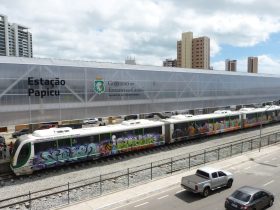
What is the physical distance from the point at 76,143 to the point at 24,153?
4577 mm

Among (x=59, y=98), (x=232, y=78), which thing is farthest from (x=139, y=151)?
(x=232, y=78)

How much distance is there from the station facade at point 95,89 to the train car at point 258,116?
1977 cm

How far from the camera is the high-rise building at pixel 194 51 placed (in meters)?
157

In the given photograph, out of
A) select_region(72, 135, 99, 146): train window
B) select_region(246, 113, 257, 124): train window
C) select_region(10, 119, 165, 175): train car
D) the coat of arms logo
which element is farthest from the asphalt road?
the coat of arms logo

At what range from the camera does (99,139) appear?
26.2 metres

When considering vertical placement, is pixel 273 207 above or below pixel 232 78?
below

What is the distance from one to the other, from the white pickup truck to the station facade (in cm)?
3044

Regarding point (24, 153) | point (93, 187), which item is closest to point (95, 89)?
point (24, 153)

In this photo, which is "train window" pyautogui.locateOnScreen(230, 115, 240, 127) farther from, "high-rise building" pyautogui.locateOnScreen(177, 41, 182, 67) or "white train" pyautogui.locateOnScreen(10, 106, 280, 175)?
"high-rise building" pyautogui.locateOnScreen(177, 41, 182, 67)

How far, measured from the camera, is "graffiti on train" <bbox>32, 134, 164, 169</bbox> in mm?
22797

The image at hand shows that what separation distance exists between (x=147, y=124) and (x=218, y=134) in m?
16.3

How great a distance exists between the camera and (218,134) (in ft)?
139

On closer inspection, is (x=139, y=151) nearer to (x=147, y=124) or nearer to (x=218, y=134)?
(x=147, y=124)

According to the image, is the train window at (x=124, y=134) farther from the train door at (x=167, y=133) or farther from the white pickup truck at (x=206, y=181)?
the white pickup truck at (x=206, y=181)
